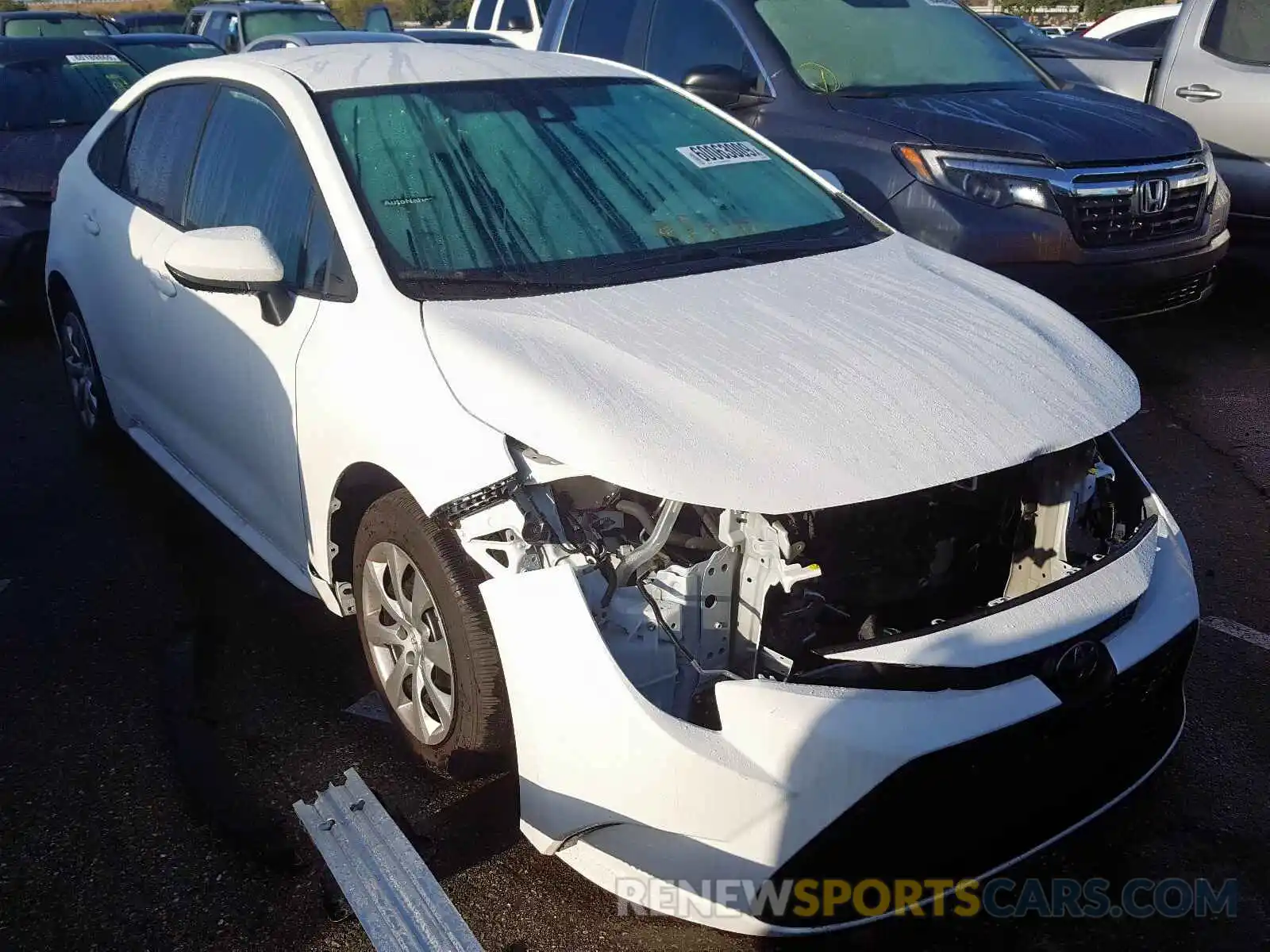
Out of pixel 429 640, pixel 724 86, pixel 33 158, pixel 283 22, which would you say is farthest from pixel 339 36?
pixel 429 640

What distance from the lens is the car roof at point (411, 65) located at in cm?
339

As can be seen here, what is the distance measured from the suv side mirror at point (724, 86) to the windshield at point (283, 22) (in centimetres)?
933

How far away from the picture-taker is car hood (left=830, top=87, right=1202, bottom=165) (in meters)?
5.14

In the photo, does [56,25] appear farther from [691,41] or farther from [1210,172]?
[1210,172]

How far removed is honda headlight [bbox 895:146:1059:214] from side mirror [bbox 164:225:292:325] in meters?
3.13

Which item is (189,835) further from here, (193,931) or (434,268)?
(434,268)

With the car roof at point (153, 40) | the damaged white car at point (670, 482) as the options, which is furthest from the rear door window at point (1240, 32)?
the car roof at point (153, 40)

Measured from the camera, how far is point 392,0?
54.6 meters

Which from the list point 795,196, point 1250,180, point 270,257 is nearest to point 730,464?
point 270,257

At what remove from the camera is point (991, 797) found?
7.14 feet

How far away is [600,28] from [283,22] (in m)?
9.11

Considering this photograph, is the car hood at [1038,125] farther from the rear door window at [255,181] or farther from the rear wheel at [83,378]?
the rear wheel at [83,378]

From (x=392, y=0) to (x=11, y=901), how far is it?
57923 mm

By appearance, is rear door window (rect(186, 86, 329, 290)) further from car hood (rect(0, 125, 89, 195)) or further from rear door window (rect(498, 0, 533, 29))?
rear door window (rect(498, 0, 533, 29))
